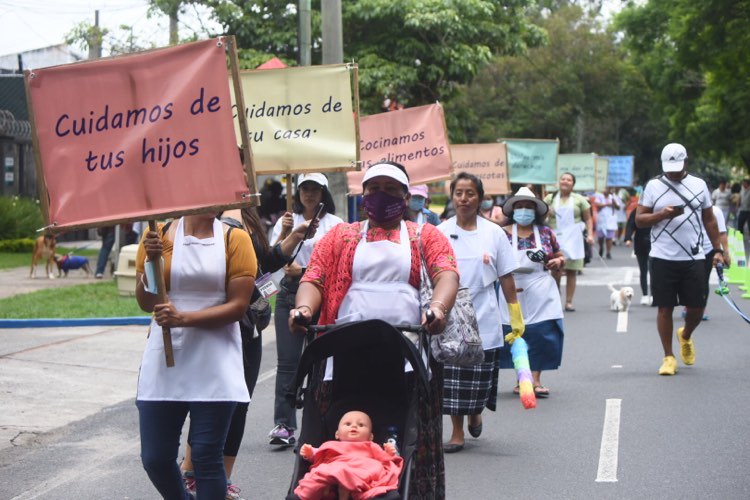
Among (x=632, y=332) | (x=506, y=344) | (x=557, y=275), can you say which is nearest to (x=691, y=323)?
(x=557, y=275)

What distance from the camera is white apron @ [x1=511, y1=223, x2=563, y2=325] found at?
10.2 meters

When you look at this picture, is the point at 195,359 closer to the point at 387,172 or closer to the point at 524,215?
the point at 387,172

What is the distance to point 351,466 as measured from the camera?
15.3 feet

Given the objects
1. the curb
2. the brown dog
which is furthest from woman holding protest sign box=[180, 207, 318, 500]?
the brown dog

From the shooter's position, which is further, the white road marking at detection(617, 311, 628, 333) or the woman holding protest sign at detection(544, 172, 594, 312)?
the woman holding protest sign at detection(544, 172, 594, 312)

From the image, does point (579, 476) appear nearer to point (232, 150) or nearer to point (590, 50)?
point (232, 150)

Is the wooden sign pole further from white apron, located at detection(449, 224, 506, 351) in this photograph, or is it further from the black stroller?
white apron, located at detection(449, 224, 506, 351)

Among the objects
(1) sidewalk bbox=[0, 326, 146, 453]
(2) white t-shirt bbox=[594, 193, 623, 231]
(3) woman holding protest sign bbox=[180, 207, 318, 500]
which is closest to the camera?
(3) woman holding protest sign bbox=[180, 207, 318, 500]

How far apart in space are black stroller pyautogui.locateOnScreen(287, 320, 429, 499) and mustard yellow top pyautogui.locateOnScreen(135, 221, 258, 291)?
0.49m

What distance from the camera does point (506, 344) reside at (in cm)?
930

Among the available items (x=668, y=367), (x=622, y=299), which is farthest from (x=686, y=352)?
(x=622, y=299)

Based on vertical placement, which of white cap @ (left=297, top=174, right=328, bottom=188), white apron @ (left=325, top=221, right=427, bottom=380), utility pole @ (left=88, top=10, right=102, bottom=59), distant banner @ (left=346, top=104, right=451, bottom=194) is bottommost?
white apron @ (left=325, top=221, right=427, bottom=380)

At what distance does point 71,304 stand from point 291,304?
30.1ft

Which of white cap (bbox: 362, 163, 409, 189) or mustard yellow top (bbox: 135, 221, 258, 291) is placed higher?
white cap (bbox: 362, 163, 409, 189)
